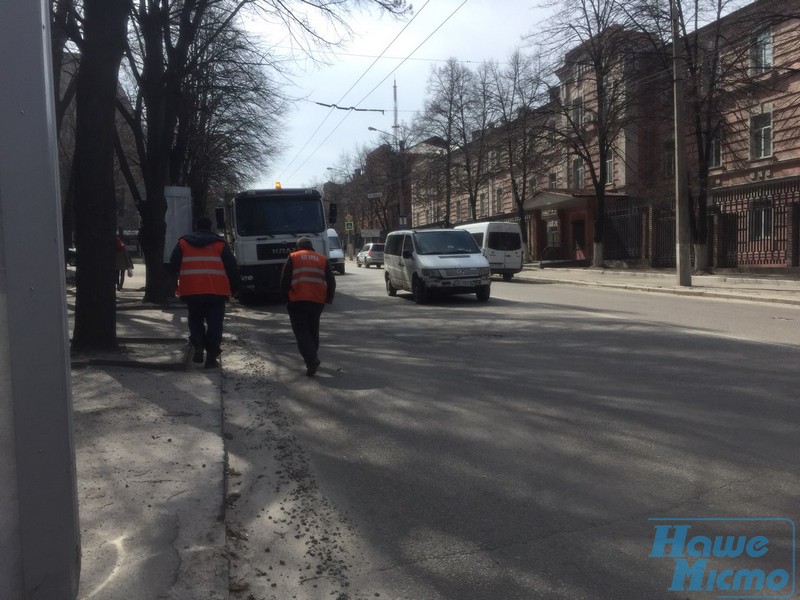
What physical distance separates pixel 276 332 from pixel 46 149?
423 inches

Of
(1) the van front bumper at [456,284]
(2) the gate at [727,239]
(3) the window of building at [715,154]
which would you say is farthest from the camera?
(3) the window of building at [715,154]

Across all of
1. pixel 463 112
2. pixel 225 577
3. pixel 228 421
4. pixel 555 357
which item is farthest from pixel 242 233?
pixel 463 112

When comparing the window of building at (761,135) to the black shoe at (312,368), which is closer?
→ the black shoe at (312,368)

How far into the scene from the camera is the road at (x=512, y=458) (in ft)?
12.2

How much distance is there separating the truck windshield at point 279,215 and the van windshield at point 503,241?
36.8 ft

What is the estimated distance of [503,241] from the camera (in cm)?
2933

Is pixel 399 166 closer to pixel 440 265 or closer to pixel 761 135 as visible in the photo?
pixel 761 135

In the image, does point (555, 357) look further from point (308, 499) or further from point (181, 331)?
point (181, 331)

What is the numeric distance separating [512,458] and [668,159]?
32319 millimetres

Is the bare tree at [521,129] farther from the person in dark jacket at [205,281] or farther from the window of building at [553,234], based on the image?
the person in dark jacket at [205,281]

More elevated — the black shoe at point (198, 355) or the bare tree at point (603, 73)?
the bare tree at point (603, 73)

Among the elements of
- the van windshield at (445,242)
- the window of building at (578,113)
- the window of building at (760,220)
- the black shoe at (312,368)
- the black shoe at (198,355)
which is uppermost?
the window of building at (578,113)

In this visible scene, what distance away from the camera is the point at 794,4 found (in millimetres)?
20953

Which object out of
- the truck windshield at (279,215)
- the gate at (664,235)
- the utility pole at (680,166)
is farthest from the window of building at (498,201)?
the truck windshield at (279,215)
